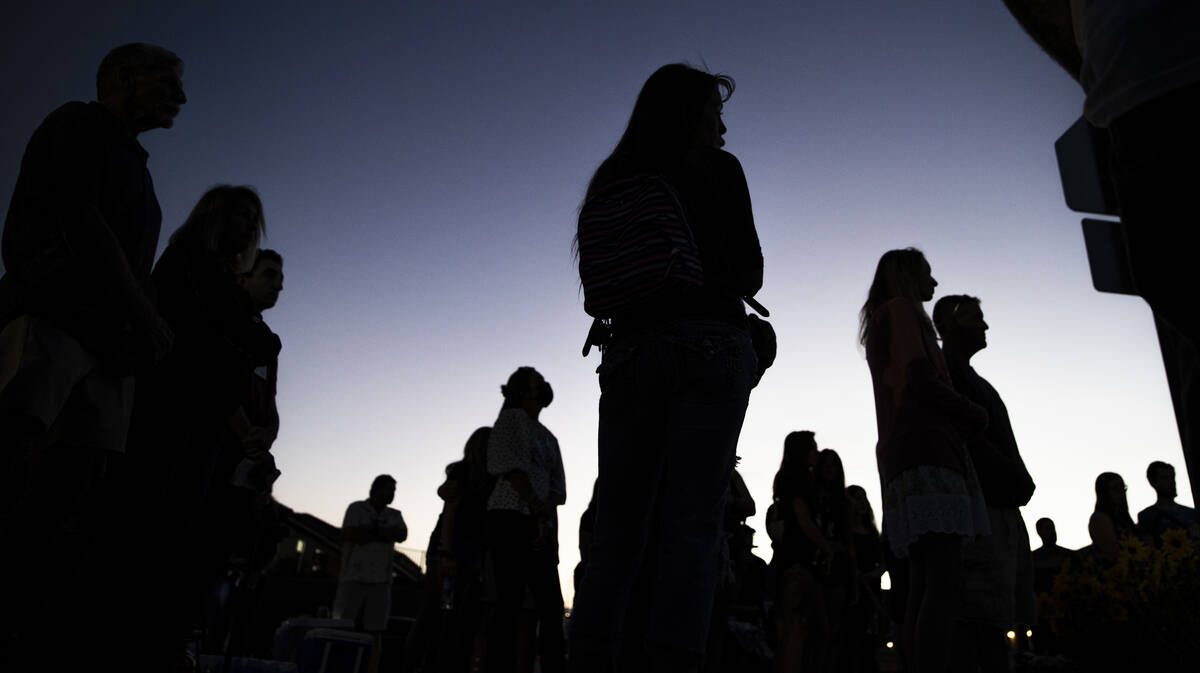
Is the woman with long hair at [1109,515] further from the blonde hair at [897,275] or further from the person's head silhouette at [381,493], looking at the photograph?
the person's head silhouette at [381,493]

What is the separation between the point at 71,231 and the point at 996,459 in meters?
3.52

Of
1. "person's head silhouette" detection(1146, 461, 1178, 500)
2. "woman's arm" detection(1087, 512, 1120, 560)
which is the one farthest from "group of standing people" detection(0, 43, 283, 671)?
"person's head silhouette" detection(1146, 461, 1178, 500)

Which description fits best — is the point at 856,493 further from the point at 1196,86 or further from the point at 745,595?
the point at 1196,86

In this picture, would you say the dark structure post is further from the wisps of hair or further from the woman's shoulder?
the wisps of hair

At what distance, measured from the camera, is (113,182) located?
2439 mm

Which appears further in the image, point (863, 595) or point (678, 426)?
point (863, 595)

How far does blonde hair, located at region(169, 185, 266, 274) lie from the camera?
123 inches

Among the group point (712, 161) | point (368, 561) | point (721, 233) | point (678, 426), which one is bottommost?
point (678, 426)

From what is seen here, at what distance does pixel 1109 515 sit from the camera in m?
6.57

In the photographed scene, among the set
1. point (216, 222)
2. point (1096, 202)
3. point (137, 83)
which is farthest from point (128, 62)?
point (1096, 202)

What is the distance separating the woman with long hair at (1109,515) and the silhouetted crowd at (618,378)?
6.96 ft

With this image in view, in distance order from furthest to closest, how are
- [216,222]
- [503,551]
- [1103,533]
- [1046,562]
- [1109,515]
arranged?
[1046,562]
[1109,515]
[1103,533]
[503,551]
[216,222]

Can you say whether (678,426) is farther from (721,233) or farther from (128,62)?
(128,62)

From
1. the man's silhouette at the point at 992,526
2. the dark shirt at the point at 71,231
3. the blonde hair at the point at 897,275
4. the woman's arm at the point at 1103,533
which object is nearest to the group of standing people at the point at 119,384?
the dark shirt at the point at 71,231
